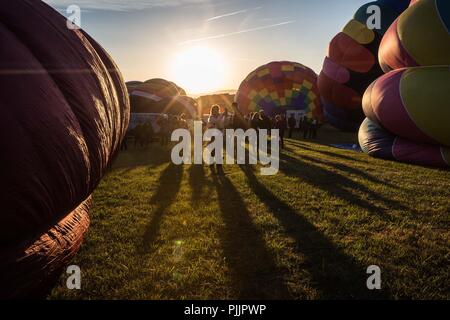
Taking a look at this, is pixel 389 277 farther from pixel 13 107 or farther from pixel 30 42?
pixel 30 42

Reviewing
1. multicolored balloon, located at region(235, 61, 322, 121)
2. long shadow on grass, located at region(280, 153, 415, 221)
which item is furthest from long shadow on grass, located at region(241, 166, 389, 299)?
multicolored balloon, located at region(235, 61, 322, 121)

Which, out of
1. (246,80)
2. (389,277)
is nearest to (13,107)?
(389,277)

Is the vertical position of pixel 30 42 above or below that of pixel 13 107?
above

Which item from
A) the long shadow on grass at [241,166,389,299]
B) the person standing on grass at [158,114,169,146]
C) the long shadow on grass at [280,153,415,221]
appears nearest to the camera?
the long shadow on grass at [241,166,389,299]

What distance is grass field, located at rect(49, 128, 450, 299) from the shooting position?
3088 millimetres

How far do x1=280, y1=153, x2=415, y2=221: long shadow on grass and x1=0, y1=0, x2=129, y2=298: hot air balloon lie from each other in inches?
168

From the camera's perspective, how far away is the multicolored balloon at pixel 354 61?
16033mm

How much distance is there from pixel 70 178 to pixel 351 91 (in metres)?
17.6

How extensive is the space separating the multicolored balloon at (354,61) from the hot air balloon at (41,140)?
16043mm

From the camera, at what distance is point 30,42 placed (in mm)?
2467
